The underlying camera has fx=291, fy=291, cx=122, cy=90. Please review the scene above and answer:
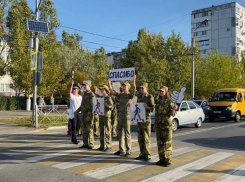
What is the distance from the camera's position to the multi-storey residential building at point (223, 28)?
71.1 metres

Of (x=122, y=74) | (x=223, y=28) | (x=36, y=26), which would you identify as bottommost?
(x=122, y=74)

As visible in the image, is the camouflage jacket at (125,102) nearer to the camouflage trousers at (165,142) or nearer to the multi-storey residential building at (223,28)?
the camouflage trousers at (165,142)

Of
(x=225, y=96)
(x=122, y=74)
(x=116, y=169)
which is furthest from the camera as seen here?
(x=225, y=96)

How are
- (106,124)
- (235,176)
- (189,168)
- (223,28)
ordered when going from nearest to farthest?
(235,176), (189,168), (106,124), (223,28)

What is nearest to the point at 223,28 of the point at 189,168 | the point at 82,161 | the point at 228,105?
the point at 228,105

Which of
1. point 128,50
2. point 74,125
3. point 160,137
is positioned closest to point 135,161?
point 160,137

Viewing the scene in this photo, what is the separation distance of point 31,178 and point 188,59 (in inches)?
1273

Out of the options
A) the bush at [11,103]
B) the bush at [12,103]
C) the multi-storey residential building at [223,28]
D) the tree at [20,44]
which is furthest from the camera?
the multi-storey residential building at [223,28]

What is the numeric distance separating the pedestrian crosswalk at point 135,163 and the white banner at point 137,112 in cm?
107

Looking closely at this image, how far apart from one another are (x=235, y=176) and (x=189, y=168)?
1.03 meters

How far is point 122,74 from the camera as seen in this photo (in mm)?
8695

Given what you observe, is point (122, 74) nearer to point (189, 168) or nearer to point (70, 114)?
point (70, 114)

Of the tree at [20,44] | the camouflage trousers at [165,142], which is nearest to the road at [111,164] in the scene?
the camouflage trousers at [165,142]

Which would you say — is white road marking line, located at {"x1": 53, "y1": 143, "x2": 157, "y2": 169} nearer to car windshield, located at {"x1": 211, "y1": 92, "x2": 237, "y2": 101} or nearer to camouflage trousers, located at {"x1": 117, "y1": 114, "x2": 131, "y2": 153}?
camouflage trousers, located at {"x1": 117, "y1": 114, "x2": 131, "y2": 153}
